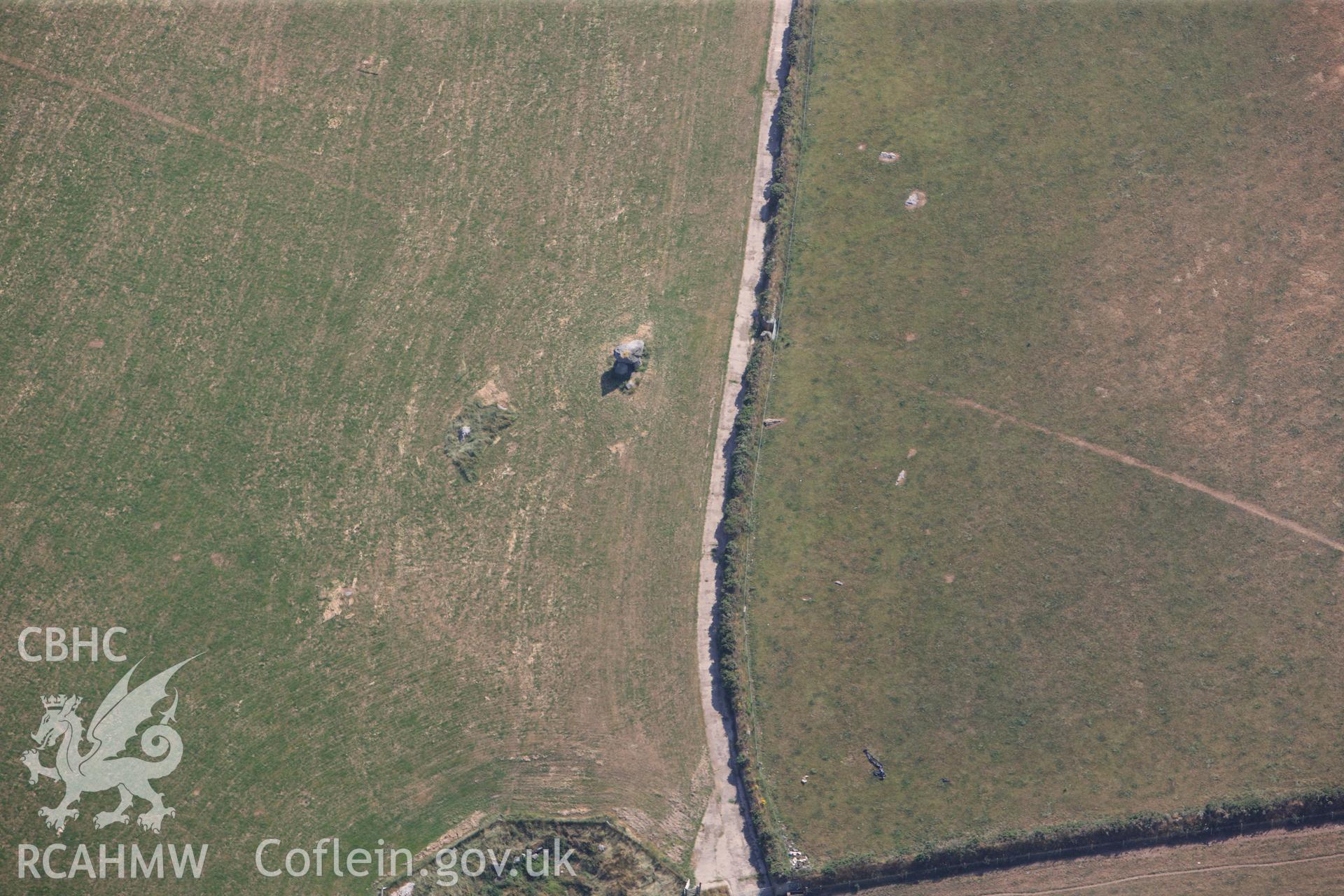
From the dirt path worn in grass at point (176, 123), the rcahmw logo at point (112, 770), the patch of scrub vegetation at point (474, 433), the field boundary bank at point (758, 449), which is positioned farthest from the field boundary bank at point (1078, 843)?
the dirt path worn in grass at point (176, 123)

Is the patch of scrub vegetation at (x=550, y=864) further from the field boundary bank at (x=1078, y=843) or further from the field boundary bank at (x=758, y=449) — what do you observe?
the field boundary bank at (x=1078, y=843)

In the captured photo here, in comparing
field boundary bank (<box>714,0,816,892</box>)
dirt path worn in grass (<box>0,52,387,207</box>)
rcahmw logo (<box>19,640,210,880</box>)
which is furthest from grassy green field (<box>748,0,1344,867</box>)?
rcahmw logo (<box>19,640,210,880</box>)

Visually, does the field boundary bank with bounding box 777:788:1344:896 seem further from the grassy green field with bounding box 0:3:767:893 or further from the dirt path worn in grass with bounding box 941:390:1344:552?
the dirt path worn in grass with bounding box 941:390:1344:552

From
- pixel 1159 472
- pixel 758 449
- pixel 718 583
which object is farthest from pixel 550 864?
pixel 1159 472

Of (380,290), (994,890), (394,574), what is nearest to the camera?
(994,890)

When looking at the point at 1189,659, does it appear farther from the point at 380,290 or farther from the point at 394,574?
Result: the point at 380,290

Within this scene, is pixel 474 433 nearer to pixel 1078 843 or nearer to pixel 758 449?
pixel 758 449

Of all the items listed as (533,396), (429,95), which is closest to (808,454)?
(533,396)
